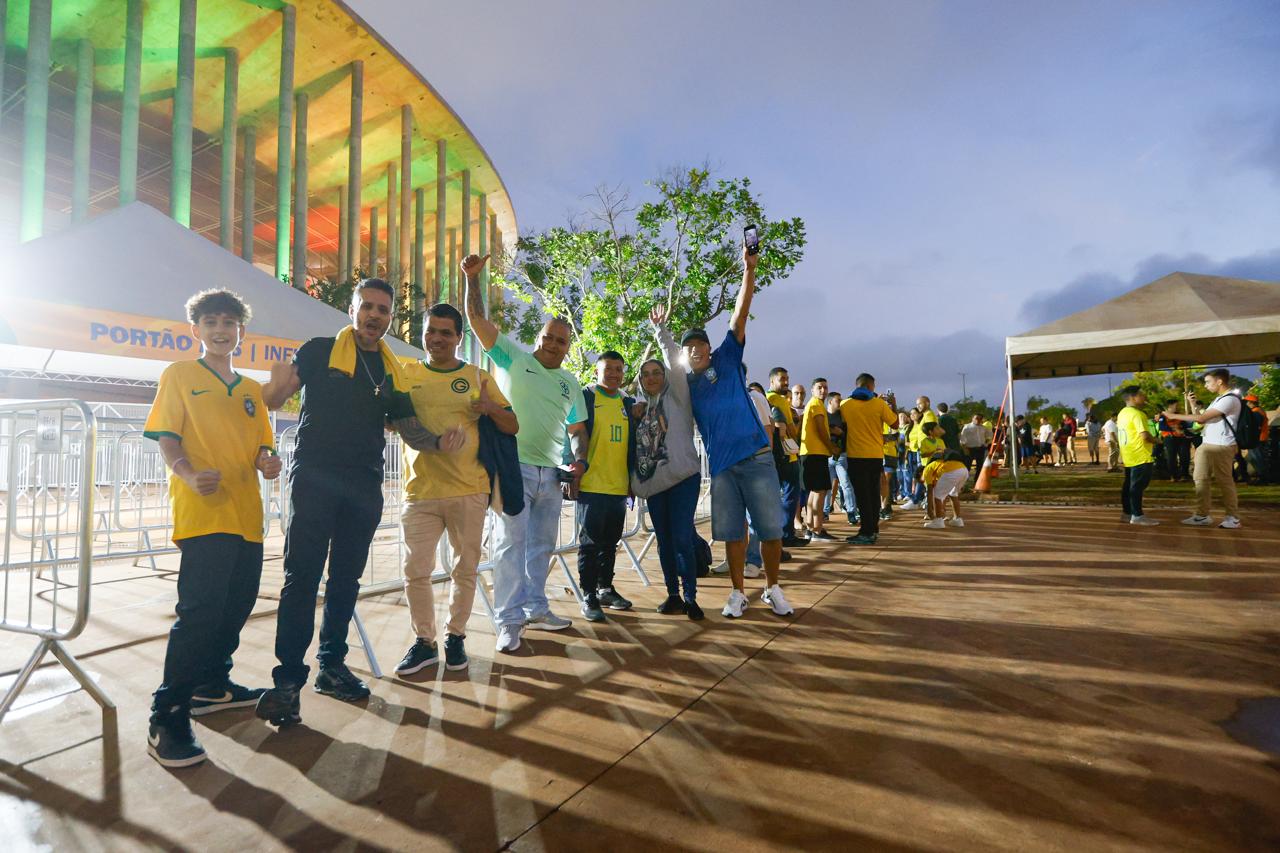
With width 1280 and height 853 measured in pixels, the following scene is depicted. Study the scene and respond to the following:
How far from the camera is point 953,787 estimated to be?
2.05 metres

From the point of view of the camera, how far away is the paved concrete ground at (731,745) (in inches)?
72.9

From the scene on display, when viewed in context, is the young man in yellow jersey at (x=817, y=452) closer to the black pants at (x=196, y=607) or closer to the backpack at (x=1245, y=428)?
the backpack at (x=1245, y=428)

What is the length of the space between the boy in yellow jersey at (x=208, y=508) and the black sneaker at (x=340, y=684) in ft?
0.96

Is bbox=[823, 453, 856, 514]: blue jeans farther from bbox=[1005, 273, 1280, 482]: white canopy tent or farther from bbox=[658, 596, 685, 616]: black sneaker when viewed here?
bbox=[658, 596, 685, 616]: black sneaker

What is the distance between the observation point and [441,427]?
3.33 metres

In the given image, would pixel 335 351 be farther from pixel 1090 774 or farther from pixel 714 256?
pixel 714 256

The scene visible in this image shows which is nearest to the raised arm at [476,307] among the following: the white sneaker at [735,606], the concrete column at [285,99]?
the white sneaker at [735,606]

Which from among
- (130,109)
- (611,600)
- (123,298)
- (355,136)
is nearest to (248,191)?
(355,136)

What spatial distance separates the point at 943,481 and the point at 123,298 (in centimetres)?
867

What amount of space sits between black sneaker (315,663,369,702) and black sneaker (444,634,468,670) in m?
0.42

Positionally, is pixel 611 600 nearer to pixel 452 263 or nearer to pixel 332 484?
pixel 332 484

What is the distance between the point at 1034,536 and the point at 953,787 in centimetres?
663

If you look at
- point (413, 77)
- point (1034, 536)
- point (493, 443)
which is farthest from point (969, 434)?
point (413, 77)

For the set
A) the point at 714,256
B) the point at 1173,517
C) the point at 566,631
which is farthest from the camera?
the point at 714,256
